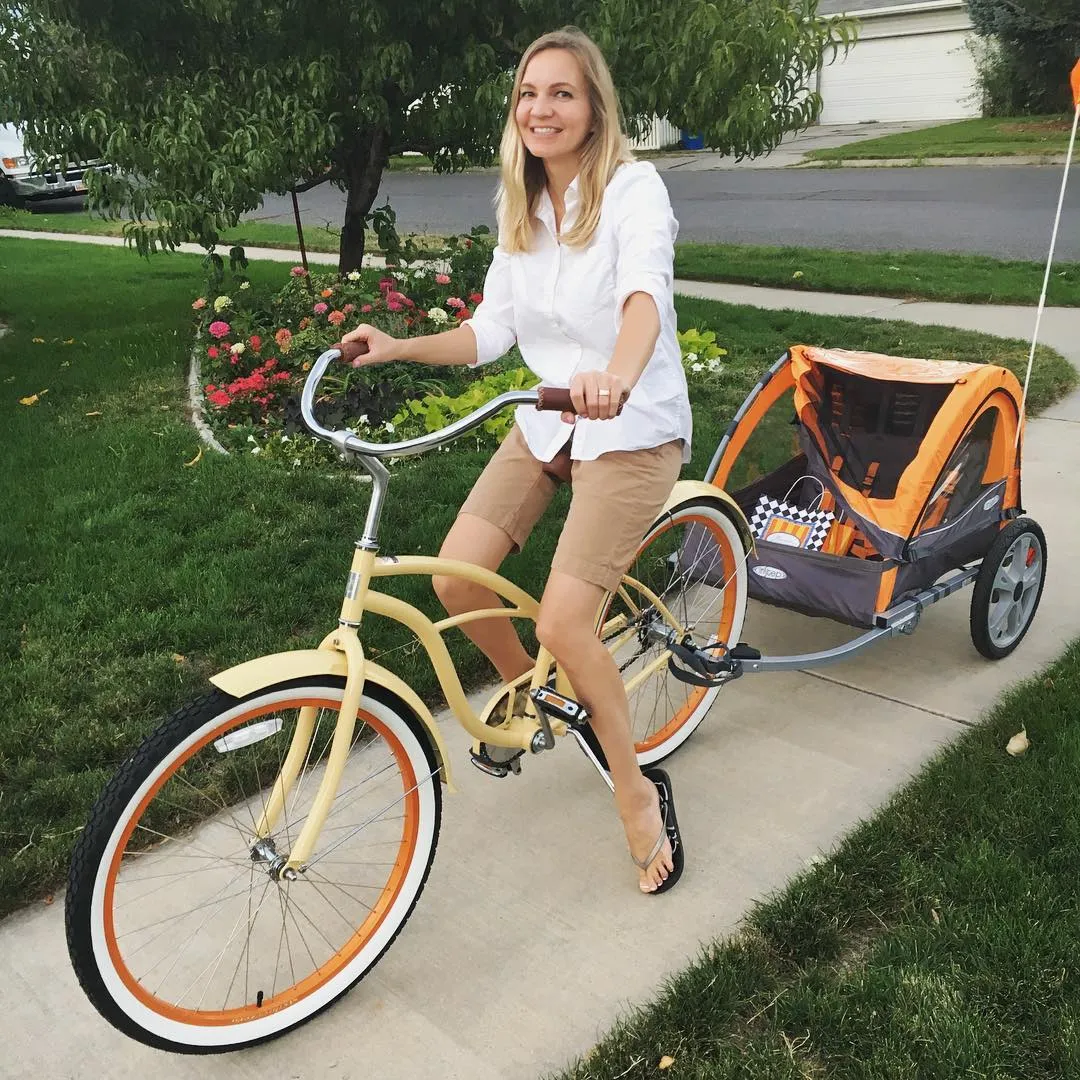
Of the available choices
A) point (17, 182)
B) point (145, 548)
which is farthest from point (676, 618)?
point (17, 182)

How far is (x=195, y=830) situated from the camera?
2764 mm

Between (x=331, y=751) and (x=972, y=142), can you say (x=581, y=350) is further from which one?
(x=972, y=142)

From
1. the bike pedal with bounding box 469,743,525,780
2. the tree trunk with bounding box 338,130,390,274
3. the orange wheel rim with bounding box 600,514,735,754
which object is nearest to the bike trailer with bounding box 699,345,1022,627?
the orange wheel rim with bounding box 600,514,735,754

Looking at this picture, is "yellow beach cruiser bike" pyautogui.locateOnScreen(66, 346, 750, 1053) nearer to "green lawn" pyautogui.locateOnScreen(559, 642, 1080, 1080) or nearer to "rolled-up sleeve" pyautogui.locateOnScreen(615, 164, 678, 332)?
"rolled-up sleeve" pyautogui.locateOnScreen(615, 164, 678, 332)

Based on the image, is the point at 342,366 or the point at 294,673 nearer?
the point at 294,673

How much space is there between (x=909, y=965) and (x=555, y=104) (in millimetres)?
1971

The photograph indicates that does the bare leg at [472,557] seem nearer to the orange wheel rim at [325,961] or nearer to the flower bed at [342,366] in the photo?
the orange wheel rim at [325,961]

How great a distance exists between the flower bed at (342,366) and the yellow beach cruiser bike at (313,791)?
2249mm

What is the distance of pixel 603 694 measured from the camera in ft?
7.93

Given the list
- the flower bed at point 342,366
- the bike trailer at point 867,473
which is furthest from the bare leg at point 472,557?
the flower bed at point 342,366

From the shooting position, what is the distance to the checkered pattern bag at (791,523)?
11.8ft

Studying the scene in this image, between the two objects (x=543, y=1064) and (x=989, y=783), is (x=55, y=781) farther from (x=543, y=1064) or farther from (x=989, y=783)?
(x=989, y=783)

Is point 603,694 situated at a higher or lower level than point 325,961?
higher

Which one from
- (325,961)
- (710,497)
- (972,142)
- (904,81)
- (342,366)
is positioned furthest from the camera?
(904,81)
